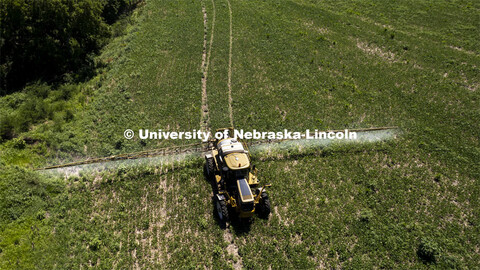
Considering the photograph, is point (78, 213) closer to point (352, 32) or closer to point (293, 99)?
point (293, 99)

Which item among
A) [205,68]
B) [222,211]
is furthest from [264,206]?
[205,68]

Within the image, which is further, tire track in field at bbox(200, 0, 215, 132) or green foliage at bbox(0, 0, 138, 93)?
green foliage at bbox(0, 0, 138, 93)

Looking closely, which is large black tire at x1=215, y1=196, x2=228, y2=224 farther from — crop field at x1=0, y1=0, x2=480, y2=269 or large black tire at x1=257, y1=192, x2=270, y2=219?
large black tire at x1=257, y1=192, x2=270, y2=219

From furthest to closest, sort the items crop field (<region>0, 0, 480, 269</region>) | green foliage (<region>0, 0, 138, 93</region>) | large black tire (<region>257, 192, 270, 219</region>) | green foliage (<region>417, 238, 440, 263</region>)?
green foliage (<region>0, 0, 138, 93</region>) < large black tire (<region>257, 192, 270, 219</region>) < crop field (<region>0, 0, 480, 269</region>) < green foliage (<region>417, 238, 440, 263</region>)

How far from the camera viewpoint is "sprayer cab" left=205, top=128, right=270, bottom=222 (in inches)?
709

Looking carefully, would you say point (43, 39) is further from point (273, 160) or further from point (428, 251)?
point (428, 251)

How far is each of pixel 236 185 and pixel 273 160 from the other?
19.4ft

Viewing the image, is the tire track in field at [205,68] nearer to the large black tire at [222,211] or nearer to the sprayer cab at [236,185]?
the sprayer cab at [236,185]

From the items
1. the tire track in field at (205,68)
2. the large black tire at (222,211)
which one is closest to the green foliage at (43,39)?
the tire track in field at (205,68)

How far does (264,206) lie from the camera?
18.8 metres

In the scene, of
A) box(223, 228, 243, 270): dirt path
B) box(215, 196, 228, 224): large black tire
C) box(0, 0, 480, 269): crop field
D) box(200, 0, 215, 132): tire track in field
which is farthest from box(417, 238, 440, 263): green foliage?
box(200, 0, 215, 132): tire track in field

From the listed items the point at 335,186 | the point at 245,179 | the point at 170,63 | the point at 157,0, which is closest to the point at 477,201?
the point at 335,186

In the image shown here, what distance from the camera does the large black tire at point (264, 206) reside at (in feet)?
61.4

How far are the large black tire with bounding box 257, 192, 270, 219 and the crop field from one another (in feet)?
1.68
